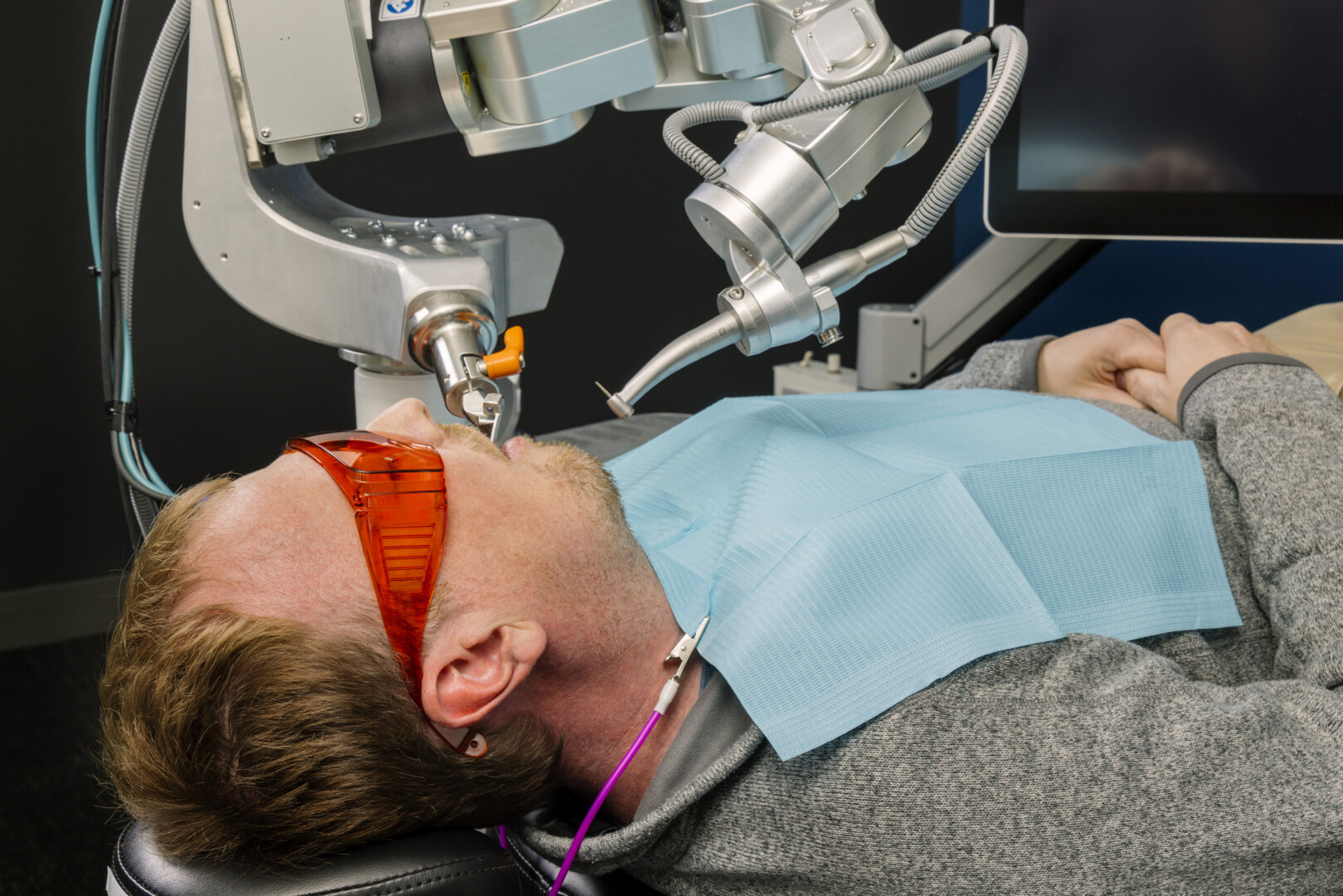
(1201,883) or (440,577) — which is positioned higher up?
(440,577)

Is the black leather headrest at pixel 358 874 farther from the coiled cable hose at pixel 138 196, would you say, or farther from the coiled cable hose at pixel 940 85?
the coiled cable hose at pixel 940 85

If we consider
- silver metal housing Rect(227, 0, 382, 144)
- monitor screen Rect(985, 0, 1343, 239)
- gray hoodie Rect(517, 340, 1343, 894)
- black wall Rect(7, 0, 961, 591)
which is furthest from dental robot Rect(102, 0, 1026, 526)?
black wall Rect(7, 0, 961, 591)

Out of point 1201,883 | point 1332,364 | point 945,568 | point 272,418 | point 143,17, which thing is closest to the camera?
point 1201,883

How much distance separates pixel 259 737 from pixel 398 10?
465 mm

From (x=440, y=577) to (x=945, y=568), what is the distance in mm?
363

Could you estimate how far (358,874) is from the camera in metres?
0.59

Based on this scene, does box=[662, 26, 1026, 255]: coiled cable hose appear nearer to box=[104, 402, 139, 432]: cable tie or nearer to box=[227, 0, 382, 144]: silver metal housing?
box=[227, 0, 382, 144]: silver metal housing

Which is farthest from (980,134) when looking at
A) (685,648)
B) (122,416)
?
(122,416)

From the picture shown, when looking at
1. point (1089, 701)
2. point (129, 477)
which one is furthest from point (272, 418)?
point (1089, 701)

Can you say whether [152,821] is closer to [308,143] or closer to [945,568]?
[308,143]

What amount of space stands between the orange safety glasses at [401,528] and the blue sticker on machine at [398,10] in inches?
10.9

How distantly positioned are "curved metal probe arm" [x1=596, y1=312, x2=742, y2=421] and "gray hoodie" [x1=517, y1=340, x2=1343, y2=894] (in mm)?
→ 219

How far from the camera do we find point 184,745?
63 cm

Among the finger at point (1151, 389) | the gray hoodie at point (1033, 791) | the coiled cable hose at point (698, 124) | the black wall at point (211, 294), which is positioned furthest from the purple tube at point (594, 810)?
the black wall at point (211, 294)
